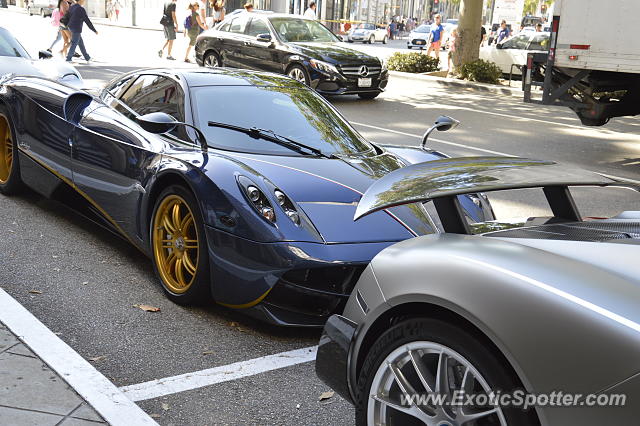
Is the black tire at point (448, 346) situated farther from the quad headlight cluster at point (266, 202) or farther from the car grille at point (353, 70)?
the car grille at point (353, 70)

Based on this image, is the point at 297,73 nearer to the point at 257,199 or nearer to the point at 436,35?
the point at 257,199

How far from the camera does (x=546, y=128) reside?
13.8 metres

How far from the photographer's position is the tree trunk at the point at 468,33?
67.0 ft

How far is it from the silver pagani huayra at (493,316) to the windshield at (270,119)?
2.20 m

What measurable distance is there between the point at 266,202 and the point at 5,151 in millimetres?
3539

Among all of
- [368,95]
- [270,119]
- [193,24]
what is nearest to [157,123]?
[270,119]

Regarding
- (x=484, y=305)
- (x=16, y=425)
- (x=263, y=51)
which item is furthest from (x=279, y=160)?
(x=263, y=51)

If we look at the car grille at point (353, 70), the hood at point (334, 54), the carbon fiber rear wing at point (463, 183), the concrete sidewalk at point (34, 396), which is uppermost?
the carbon fiber rear wing at point (463, 183)

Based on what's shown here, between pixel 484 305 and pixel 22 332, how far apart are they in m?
2.60

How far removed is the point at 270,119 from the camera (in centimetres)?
533

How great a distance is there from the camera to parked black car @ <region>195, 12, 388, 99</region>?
51.4 ft

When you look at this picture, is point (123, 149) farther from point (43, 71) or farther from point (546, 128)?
point (546, 128)

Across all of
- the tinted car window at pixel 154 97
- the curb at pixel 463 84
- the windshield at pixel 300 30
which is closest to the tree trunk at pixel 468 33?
the curb at pixel 463 84

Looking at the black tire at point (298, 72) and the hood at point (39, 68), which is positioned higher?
the hood at point (39, 68)
